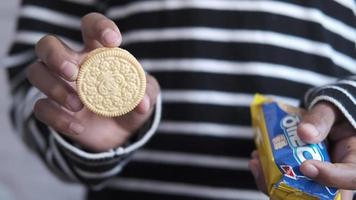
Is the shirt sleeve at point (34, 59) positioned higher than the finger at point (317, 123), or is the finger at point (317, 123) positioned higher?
the finger at point (317, 123)

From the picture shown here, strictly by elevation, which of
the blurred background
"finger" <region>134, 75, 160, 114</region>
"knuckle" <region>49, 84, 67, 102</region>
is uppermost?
"finger" <region>134, 75, 160, 114</region>

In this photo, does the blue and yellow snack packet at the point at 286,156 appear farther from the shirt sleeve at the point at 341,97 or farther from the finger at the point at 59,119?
the finger at the point at 59,119

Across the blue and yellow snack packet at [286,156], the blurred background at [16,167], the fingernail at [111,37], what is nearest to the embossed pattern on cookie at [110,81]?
the fingernail at [111,37]

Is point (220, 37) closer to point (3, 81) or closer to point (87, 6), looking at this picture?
point (87, 6)

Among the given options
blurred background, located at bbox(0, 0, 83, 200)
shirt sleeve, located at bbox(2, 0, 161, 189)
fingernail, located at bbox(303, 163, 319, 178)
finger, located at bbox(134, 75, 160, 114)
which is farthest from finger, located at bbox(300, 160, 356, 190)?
blurred background, located at bbox(0, 0, 83, 200)

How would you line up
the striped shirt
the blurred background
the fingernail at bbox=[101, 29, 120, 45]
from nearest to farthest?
the fingernail at bbox=[101, 29, 120, 45] < the striped shirt < the blurred background

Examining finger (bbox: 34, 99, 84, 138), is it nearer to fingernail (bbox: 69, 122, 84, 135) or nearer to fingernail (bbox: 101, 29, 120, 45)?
fingernail (bbox: 69, 122, 84, 135)

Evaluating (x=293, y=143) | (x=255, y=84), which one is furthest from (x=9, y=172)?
(x=293, y=143)
